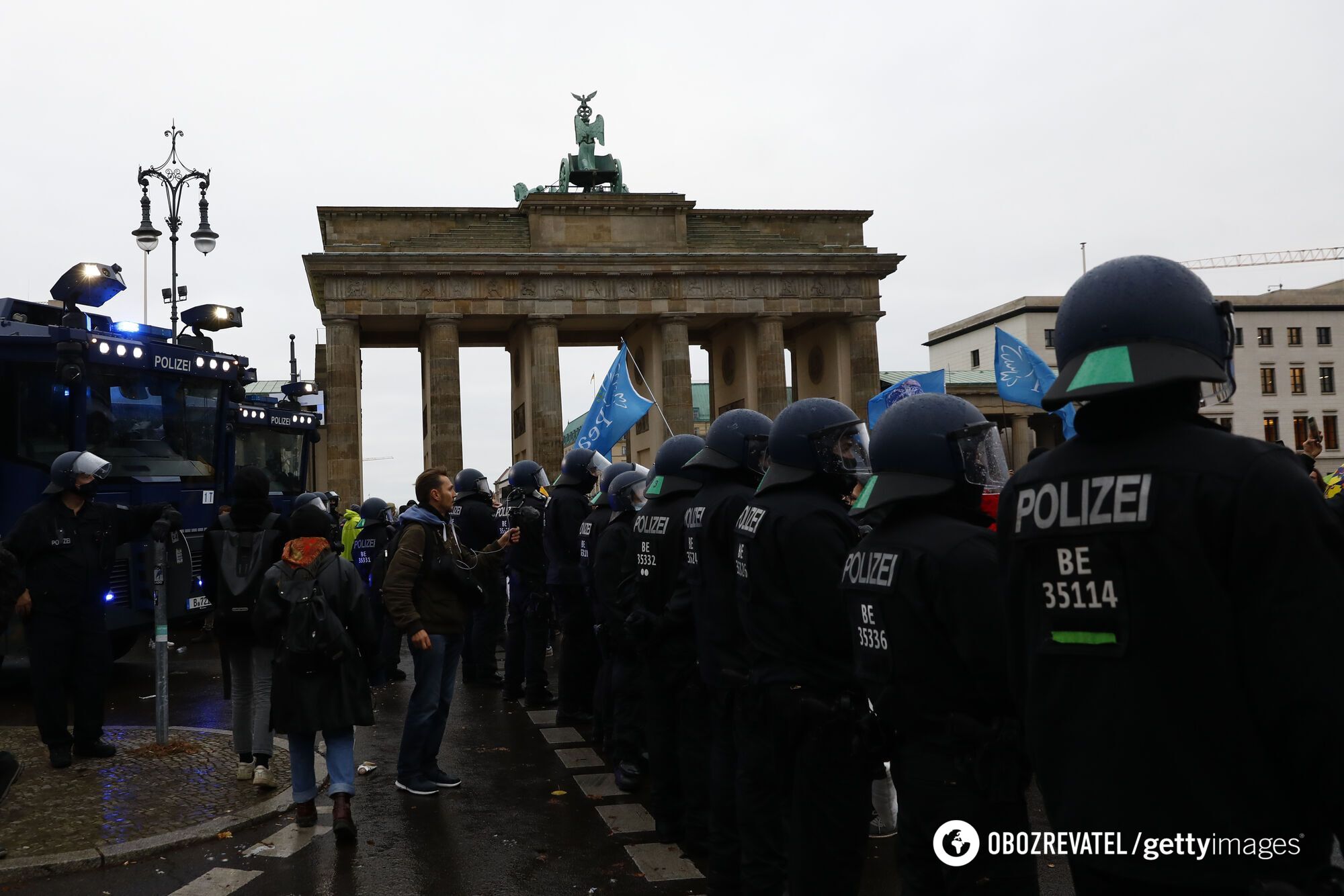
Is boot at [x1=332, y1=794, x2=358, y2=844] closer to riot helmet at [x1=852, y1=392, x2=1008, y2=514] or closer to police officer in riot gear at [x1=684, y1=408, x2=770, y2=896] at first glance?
police officer in riot gear at [x1=684, y1=408, x2=770, y2=896]

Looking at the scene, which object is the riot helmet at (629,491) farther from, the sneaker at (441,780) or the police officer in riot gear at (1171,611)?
the police officer in riot gear at (1171,611)

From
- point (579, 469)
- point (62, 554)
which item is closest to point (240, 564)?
point (62, 554)

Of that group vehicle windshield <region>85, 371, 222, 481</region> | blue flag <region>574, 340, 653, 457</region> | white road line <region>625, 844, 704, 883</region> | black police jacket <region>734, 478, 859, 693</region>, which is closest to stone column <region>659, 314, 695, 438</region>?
blue flag <region>574, 340, 653, 457</region>

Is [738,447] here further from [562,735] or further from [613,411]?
[613,411]

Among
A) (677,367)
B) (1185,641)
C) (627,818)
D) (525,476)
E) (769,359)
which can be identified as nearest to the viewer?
(1185,641)

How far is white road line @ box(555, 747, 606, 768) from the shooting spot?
8.27 m

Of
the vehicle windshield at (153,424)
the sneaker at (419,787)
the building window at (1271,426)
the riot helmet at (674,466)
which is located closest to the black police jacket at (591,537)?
the sneaker at (419,787)

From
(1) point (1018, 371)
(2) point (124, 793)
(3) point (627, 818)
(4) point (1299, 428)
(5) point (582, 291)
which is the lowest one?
(3) point (627, 818)

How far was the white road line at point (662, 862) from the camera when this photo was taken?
18.5ft

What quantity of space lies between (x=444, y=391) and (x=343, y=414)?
399 centimetres

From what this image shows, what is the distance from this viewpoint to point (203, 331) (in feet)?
45.2

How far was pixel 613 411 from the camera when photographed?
56.2 ft

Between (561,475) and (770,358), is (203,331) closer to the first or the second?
(561,475)

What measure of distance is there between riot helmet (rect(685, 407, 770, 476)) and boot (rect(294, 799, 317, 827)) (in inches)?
124
